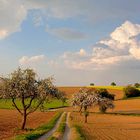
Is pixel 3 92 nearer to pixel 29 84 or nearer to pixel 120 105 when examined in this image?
pixel 29 84

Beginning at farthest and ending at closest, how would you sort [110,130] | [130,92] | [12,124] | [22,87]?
[130,92] < [12,124] < [110,130] < [22,87]

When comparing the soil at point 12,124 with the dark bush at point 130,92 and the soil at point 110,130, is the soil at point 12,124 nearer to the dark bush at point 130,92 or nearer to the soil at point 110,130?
the soil at point 110,130

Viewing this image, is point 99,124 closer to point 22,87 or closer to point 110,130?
point 110,130

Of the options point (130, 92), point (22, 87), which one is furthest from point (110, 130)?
point (130, 92)

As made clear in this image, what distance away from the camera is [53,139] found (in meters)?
34.3

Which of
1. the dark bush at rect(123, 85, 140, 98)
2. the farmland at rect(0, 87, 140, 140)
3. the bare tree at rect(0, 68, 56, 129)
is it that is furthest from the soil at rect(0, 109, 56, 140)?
the dark bush at rect(123, 85, 140, 98)

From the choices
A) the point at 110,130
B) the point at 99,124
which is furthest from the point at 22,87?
the point at 99,124

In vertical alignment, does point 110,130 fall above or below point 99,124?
below

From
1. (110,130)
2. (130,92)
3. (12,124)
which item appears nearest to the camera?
(110,130)

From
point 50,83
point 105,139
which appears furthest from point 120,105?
point 105,139

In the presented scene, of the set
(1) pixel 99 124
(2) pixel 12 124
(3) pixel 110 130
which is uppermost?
(2) pixel 12 124

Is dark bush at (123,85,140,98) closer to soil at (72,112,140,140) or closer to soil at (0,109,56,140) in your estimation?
soil at (0,109,56,140)

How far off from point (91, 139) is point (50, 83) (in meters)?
14.9

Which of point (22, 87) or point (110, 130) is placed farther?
point (110, 130)
